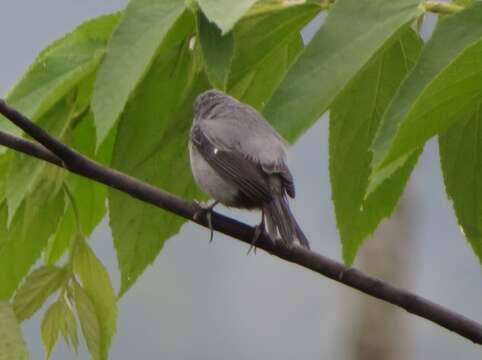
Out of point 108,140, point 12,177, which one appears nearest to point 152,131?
point 108,140

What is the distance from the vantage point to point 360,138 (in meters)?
1.92

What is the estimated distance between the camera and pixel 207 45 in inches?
68.9

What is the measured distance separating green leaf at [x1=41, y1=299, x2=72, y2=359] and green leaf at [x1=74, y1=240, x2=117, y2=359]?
0.05 meters

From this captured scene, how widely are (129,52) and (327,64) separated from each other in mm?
352

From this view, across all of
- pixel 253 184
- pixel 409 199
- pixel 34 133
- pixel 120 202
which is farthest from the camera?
pixel 409 199

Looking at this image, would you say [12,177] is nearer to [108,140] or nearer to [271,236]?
[108,140]

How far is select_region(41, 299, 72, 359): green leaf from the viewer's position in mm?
1902

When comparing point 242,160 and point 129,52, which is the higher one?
point 129,52

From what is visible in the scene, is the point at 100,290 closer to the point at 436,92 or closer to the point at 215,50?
the point at 215,50

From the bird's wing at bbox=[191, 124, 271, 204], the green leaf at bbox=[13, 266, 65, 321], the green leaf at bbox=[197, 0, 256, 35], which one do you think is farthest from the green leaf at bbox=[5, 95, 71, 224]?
the bird's wing at bbox=[191, 124, 271, 204]

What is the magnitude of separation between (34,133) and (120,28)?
0.84 ft

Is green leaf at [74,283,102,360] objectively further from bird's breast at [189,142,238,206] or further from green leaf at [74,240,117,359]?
bird's breast at [189,142,238,206]

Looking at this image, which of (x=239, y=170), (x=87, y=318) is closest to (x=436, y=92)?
(x=87, y=318)

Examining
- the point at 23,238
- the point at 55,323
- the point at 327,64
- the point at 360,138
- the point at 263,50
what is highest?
the point at 327,64
